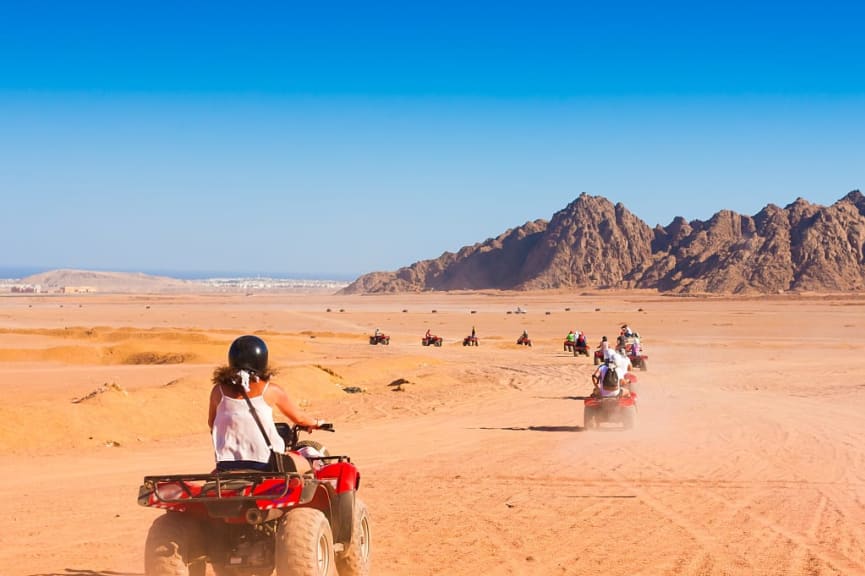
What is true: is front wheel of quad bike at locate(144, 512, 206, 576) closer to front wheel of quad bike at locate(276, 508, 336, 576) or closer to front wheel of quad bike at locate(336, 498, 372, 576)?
front wheel of quad bike at locate(276, 508, 336, 576)

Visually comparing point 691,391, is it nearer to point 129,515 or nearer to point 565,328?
point 129,515

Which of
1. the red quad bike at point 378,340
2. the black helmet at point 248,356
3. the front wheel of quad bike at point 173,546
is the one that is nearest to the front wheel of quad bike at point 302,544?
the front wheel of quad bike at point 173,546

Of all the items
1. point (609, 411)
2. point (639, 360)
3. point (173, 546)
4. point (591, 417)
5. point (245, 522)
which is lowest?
point (639, 360)

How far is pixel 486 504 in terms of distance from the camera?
11.9 metres

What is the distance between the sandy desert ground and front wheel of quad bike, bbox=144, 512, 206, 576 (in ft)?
8.12

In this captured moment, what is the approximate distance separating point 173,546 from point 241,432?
91 centimetres

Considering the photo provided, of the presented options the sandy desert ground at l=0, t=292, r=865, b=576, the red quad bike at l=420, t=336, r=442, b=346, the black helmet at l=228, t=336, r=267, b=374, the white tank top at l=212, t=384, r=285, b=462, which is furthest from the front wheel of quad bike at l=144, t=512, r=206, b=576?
the red quad bike at l=420, t=336, r=442, b=346

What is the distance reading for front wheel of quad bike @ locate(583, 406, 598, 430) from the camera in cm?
2019

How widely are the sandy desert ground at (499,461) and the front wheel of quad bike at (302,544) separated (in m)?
2.19

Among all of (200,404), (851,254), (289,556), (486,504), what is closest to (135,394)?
(200,404)

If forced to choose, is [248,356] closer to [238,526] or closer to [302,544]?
[238,526]

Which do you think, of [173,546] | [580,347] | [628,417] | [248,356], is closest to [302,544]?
[173,546]

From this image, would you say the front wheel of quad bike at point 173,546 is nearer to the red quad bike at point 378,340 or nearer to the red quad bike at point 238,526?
the red quad bike at point 238,526

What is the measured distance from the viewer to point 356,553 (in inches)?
290
